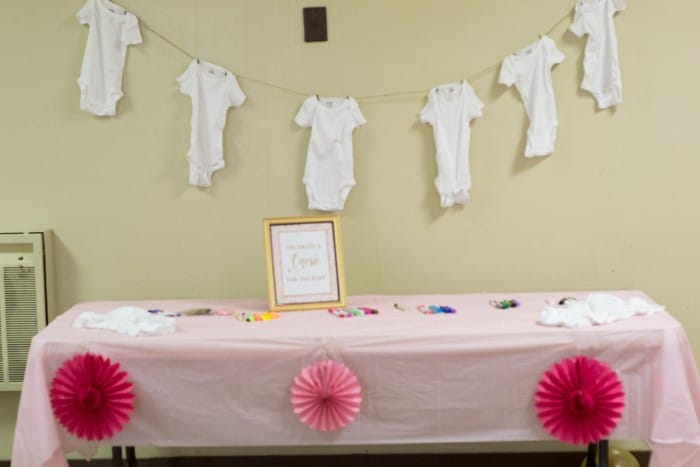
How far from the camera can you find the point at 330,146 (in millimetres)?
2533

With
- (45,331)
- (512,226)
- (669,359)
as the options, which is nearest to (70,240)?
(45,331)

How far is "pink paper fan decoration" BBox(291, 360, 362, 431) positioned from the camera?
1.96m

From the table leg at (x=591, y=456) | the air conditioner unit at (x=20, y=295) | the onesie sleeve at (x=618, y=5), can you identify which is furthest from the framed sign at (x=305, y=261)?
the onesie sleeve at (x=618, y=5)

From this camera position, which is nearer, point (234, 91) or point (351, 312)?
point (351, 312)

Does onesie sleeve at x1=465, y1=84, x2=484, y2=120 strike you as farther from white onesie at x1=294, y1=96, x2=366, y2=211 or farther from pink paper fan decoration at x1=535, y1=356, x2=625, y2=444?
pink paper fan decoration at x1=535, y1=356, x2=625, y2=444

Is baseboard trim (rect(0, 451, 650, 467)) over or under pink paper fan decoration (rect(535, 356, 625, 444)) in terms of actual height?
under

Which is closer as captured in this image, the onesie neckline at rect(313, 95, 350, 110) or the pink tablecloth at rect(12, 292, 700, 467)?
the pink tablecloth at rect(12, 292, 700, 467)

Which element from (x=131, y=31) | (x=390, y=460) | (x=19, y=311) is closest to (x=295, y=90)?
(x=131, y=31)

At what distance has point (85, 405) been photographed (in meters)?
1.97

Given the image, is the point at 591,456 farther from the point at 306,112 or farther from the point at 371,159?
the point at 306,112

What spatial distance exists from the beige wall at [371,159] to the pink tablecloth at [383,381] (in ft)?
1.87

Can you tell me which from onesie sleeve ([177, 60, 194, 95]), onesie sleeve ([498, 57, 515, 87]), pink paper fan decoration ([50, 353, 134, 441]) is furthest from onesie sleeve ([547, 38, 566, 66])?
pink paper fan decoration ([50, 353, 134, 441])

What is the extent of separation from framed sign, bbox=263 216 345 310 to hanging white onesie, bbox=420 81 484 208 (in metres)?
0.42

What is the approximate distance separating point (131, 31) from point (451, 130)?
110 cm
